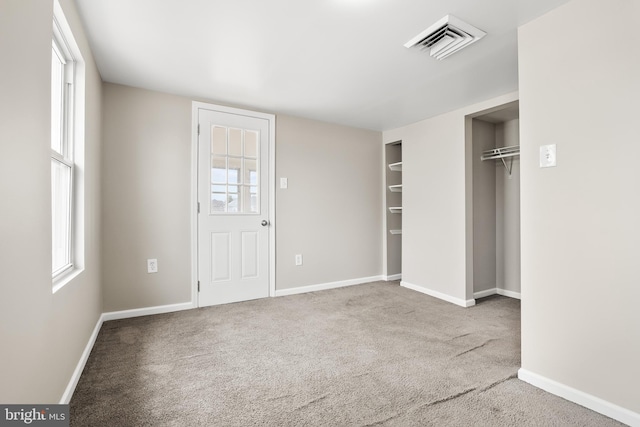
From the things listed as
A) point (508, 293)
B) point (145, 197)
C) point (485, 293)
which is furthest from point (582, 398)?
point (145, 197)

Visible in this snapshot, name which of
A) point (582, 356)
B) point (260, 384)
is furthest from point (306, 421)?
point (582, 356)

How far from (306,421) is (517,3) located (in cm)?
242

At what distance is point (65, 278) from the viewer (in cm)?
170

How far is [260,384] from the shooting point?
179cm

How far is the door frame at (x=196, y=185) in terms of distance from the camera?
315cm

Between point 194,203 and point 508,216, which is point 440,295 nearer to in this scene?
point 508,216

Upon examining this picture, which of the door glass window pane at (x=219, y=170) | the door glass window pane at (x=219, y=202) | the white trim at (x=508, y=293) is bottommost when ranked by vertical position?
the white trim at (x=508, y=293)

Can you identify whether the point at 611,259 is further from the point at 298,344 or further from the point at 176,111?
the point at 176,111

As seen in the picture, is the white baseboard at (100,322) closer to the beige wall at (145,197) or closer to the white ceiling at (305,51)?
the beige wall at (145,197)

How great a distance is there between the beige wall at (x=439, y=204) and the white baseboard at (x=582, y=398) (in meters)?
1.50

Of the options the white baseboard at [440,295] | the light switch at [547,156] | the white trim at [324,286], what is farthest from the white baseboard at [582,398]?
the white trim at [324,286]

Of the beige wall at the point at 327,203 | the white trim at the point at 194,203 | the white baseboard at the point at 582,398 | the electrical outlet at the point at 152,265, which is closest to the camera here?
the white baseboard at the point at 582,398

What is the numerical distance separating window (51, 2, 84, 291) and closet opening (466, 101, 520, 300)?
11.7ft

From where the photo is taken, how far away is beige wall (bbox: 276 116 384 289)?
3705mm
